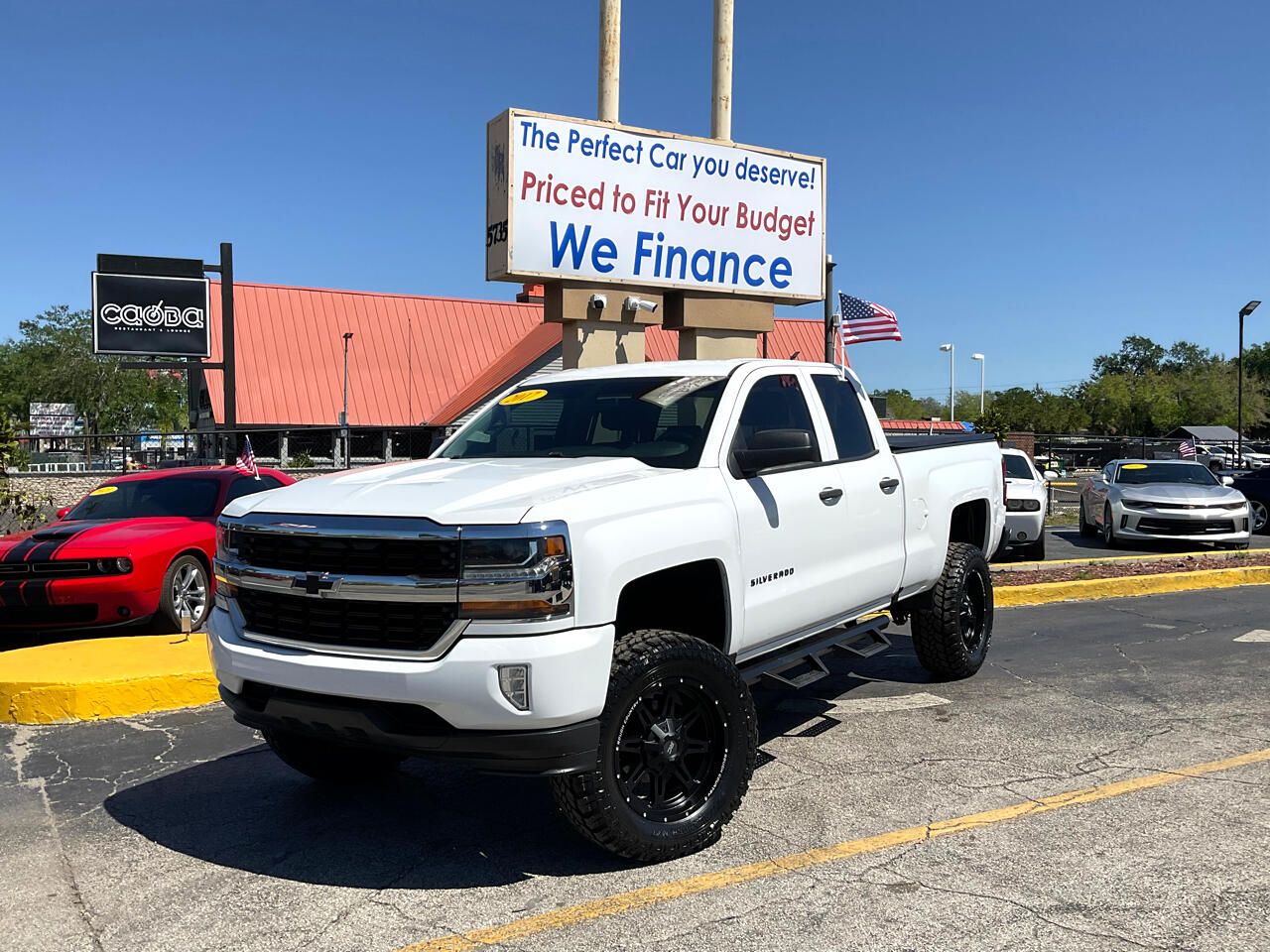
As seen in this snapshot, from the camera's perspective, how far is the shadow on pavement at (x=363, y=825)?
4.14 meters

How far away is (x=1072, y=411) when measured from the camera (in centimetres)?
7969

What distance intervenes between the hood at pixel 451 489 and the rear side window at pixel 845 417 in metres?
1.63

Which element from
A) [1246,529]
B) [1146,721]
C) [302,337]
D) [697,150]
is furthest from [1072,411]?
[1146,721]

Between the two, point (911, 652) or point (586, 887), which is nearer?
point (586, 887)

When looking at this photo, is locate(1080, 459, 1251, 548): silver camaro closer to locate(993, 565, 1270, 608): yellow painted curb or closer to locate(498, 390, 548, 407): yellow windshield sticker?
locate(993, 565, 1270, 608): yellow painted curb

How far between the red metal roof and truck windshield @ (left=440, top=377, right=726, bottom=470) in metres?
35.6

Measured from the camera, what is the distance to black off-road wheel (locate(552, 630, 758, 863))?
3891 mm

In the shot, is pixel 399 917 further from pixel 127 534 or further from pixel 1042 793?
pixel 127 534

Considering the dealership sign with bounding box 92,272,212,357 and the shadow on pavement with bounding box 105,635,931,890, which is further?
the dealership sign with bounding box 92,272,212,357

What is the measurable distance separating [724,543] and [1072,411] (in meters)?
81.7

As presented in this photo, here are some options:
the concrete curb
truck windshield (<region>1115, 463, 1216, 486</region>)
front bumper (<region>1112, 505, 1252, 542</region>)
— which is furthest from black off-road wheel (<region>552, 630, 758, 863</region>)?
truck windshield (<region>1115, 463, 1216, 486</region>)

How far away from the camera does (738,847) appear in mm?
4301

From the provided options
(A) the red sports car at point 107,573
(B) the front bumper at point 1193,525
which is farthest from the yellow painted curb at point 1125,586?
(A) the red sports car at point 107,573

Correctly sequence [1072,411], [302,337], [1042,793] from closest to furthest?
[1042,793]
[302,337]
[1072,411]
